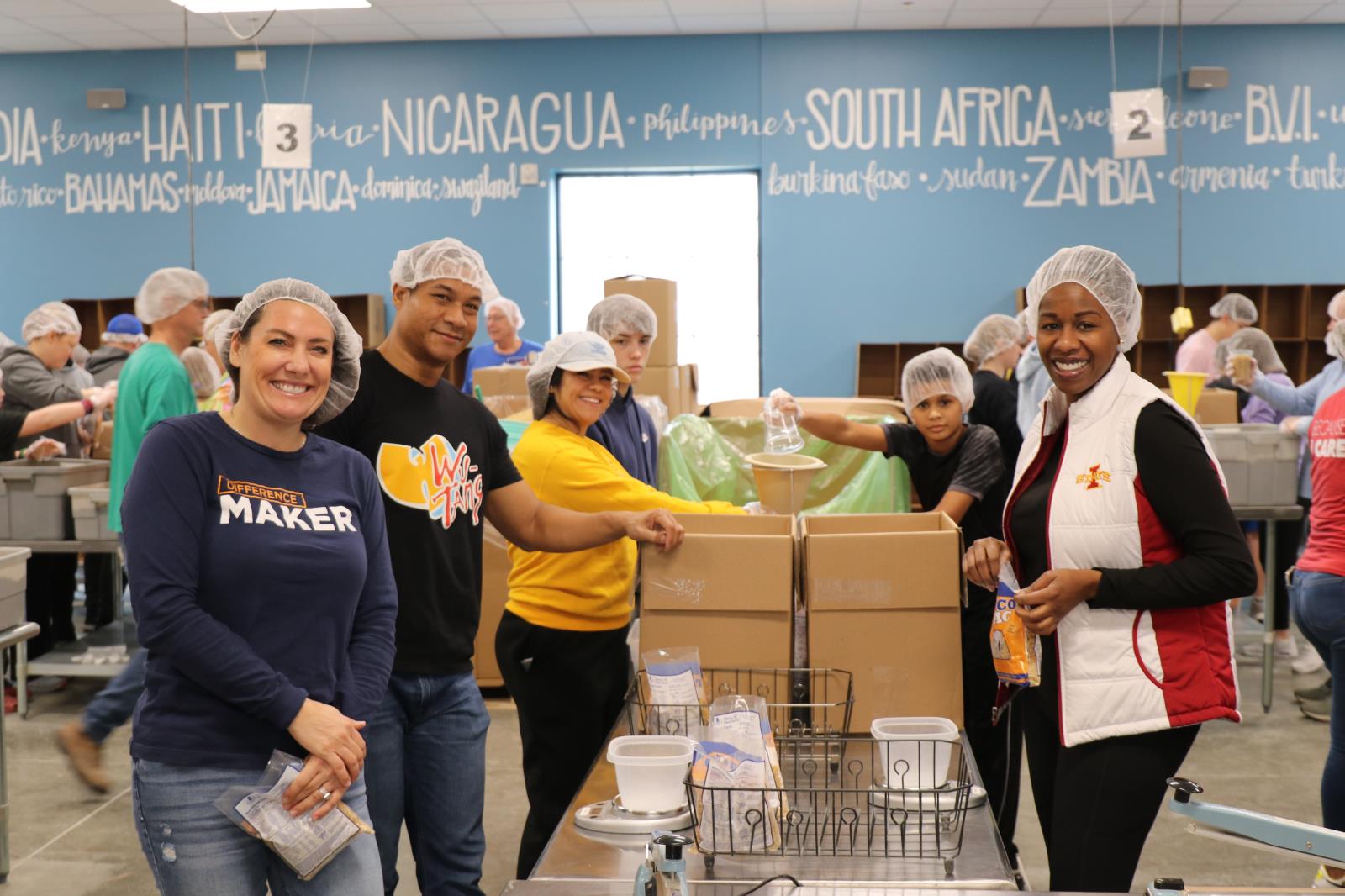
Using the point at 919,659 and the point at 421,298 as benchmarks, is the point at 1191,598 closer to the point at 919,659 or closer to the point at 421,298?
the point at 919,659

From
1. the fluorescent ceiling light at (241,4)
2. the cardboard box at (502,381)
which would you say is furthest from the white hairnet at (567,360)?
the fluorescent ceiling light at (241,4)

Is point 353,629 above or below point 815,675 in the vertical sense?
above

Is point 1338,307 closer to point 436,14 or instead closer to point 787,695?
point 787,695

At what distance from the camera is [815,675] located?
2154mm

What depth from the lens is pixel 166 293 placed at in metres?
3.91

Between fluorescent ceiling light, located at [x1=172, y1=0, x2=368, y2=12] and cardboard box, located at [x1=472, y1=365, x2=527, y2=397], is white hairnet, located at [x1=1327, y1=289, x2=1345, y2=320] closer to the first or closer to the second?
cardboard box, located at [x1=472, y1=365, x2=527, y2=397]

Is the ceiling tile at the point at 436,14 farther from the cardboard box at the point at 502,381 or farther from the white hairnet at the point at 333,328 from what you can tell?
the white hairnet at the point at 333,328

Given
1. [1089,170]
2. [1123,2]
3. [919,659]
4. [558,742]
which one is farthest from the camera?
[1089,170]

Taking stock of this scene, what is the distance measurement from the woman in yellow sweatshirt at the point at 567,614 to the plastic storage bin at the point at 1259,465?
9.38 feet

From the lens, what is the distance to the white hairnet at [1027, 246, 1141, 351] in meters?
1.81

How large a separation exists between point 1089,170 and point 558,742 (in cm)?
755

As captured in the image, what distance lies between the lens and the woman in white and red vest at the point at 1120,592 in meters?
1.68

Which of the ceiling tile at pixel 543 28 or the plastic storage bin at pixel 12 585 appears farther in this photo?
the ceiling tile at pixel 543 28

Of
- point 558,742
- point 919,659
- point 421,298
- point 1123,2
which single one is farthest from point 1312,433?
point 1123,2
